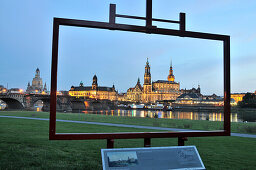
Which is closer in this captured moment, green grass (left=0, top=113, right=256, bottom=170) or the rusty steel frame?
the rusty steel frame

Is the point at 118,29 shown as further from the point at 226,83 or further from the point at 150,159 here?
the point at 226,83

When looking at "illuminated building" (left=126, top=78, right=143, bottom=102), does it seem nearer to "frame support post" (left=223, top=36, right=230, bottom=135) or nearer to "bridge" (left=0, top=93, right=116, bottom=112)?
"bridge" (left=0, top=93, right=116, bottom=112)

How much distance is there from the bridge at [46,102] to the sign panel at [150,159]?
59136 millimetres

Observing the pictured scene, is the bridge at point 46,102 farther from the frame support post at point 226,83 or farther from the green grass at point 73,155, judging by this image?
the frame support post at point 226,83

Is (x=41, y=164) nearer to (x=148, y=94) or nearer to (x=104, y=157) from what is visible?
(x=104, y=157)

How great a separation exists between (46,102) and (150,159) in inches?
3221

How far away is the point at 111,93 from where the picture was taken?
176375mm

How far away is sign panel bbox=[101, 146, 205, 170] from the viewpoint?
13.7 feet

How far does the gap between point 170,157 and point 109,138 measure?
126 cm

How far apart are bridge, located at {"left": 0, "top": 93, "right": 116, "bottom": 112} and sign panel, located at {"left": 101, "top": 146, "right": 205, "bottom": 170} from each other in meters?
59.1

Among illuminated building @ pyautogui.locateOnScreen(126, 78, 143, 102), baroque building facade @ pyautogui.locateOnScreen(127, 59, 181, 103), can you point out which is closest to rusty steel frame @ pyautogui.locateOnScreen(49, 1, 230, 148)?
baroque building facade @ pyautogui.locateOnScreen(127, 59, 181, 103)

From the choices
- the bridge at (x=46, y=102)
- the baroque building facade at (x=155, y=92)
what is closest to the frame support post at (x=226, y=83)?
the bridge at (x=46, y=102)

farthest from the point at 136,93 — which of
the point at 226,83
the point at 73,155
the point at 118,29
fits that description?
the point at 118,29

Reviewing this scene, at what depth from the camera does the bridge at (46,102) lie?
62.0 m
